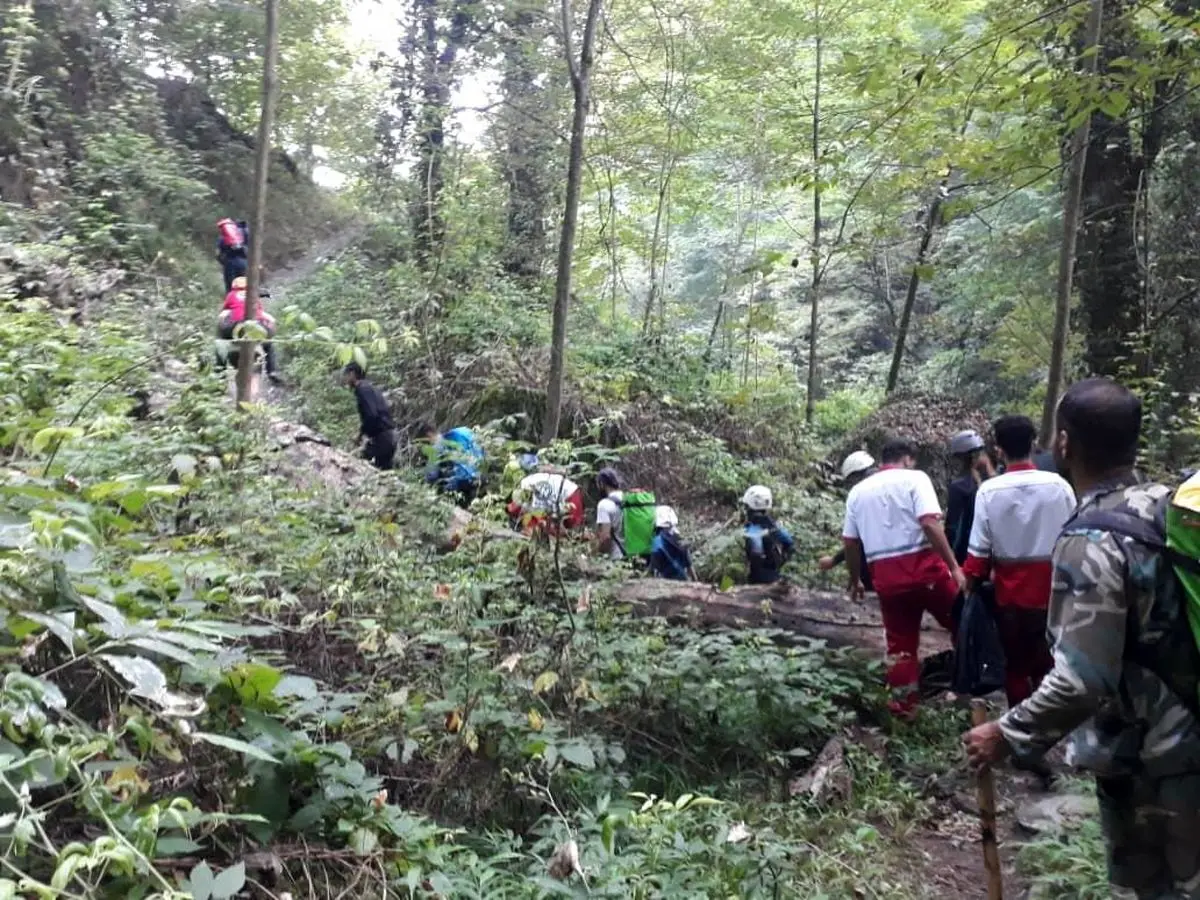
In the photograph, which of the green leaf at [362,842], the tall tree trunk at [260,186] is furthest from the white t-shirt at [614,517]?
the green leaf at [362,842]

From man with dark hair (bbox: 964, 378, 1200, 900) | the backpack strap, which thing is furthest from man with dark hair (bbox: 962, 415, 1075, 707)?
the backpack strap

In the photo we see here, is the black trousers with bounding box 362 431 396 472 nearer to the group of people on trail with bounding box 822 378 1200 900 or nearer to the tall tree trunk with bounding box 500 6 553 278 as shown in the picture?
the tall tree trunk with bounding box 500 6 553 278

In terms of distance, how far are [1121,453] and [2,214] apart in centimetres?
1340

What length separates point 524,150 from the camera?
55.1 ft

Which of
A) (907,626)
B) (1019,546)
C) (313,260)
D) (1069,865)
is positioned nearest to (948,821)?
(1069,865)

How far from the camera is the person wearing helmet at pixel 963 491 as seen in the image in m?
7.19

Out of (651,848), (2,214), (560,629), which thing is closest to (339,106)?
(2,214)

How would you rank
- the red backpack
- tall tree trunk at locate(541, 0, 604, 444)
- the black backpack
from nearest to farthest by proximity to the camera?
the black backpack < tall tree trunk at locate(541, 0, 604, 444) < the red backpack

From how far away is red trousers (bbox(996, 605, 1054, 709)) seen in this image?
564 cm

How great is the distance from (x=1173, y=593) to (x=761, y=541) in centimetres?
608

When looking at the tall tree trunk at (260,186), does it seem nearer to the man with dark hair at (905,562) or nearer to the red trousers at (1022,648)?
the man with dark hair at (905,562)

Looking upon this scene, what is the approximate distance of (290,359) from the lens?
A: 1561 centimetres

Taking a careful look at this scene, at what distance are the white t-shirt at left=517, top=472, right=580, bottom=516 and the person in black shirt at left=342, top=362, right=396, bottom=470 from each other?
4.54 metres

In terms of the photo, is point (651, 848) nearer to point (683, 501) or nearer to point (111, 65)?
point (683, 501)
